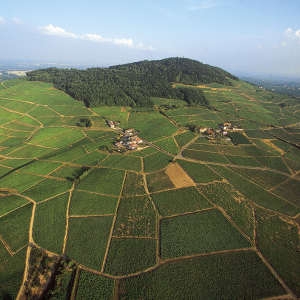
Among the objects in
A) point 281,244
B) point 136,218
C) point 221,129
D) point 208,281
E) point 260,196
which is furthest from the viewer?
point 221,129

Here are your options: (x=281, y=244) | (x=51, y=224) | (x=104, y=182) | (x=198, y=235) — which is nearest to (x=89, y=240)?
(x=51, y=224)

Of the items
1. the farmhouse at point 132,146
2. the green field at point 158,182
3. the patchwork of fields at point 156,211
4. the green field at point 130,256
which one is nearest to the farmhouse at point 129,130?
the patchwork of fields at point 156,211

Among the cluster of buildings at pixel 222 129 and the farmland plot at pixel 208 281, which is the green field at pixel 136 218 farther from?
the cluster of buildings at pixel 222 129

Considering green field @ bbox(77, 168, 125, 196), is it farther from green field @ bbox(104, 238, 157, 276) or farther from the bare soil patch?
the bare soil patch

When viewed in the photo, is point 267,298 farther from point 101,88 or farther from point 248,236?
point 101,88

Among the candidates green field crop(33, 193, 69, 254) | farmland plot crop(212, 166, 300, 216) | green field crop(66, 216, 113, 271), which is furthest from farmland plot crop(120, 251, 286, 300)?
farmland plot crop(212, 166, 300, 216)

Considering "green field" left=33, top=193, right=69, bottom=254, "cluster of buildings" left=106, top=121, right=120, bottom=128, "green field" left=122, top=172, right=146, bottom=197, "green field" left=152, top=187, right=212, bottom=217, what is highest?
"green field" left=152, top=187, right=212, bottom=217

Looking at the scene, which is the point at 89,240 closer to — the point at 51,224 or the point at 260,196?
the point at 51,224
